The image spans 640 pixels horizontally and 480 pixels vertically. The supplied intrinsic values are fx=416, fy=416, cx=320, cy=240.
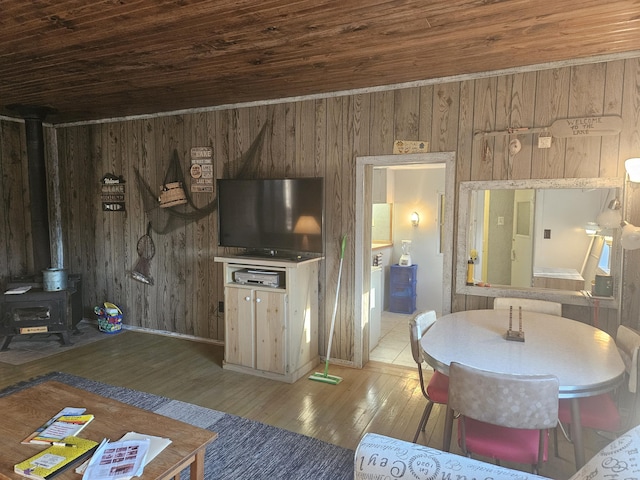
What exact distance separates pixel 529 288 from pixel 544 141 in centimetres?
107

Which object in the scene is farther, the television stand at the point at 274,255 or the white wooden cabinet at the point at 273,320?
the television stand at the point at 274,255

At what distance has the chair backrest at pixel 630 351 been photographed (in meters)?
1.92

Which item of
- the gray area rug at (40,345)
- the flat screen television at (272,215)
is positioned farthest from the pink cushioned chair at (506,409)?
the gray area rug at (40,345)

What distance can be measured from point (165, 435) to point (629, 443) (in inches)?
63.4

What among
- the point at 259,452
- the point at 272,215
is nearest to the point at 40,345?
the point at 272,215

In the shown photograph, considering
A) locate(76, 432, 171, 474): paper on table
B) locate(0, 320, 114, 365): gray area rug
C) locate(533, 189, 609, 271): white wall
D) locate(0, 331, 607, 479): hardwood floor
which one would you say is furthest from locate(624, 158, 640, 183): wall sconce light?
locate(0, 320, 114, 365): gray area rug

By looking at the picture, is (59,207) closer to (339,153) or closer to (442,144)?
(339,153)

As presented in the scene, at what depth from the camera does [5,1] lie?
2010 mm

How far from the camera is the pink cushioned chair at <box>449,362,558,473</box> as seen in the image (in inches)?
61.7

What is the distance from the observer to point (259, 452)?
95.1 inches

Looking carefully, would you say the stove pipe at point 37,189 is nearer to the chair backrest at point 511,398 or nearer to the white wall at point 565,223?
the chair backrest at point 511,398

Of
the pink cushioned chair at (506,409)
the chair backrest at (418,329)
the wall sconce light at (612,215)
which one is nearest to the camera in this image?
the pink cushioned chair at (506,409)

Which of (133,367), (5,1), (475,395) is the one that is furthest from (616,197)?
(133,367)

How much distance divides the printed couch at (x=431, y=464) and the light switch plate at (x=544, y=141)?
2.29 metres
